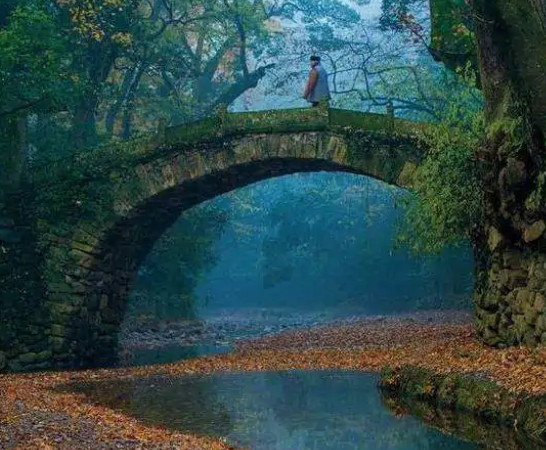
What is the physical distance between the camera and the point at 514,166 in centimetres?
1520

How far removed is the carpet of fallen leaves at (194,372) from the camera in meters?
10.0

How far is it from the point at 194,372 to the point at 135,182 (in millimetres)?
7038

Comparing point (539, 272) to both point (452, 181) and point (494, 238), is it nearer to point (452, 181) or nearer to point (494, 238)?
point (494, 238)

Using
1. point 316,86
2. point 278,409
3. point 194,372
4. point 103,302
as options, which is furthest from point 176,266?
point 278,409

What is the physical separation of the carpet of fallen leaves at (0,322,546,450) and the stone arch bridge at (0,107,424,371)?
2.98m

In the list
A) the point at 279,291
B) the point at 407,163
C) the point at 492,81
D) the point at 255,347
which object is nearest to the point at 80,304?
the point at 255,347

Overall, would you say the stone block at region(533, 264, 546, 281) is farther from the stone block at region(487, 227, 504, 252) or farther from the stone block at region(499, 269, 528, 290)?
the stone block at region(487, 227, 504, 252)

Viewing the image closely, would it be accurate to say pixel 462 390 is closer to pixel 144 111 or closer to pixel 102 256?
pixel 102 256

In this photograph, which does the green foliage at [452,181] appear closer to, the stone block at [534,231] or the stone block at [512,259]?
the stone block at [512,259]

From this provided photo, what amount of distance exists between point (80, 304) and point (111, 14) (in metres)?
10.5

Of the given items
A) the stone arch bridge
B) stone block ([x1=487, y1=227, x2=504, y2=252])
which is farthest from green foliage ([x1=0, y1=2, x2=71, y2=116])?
stone block ([x1=487, y1=227, x2=504, y2=252])

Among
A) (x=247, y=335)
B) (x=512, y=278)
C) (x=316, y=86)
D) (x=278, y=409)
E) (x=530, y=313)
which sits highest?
(x=316, y=86)

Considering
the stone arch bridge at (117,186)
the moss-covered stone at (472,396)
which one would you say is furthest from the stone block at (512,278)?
the stone arch bridge at (117,186)

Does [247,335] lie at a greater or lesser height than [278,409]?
lesser
